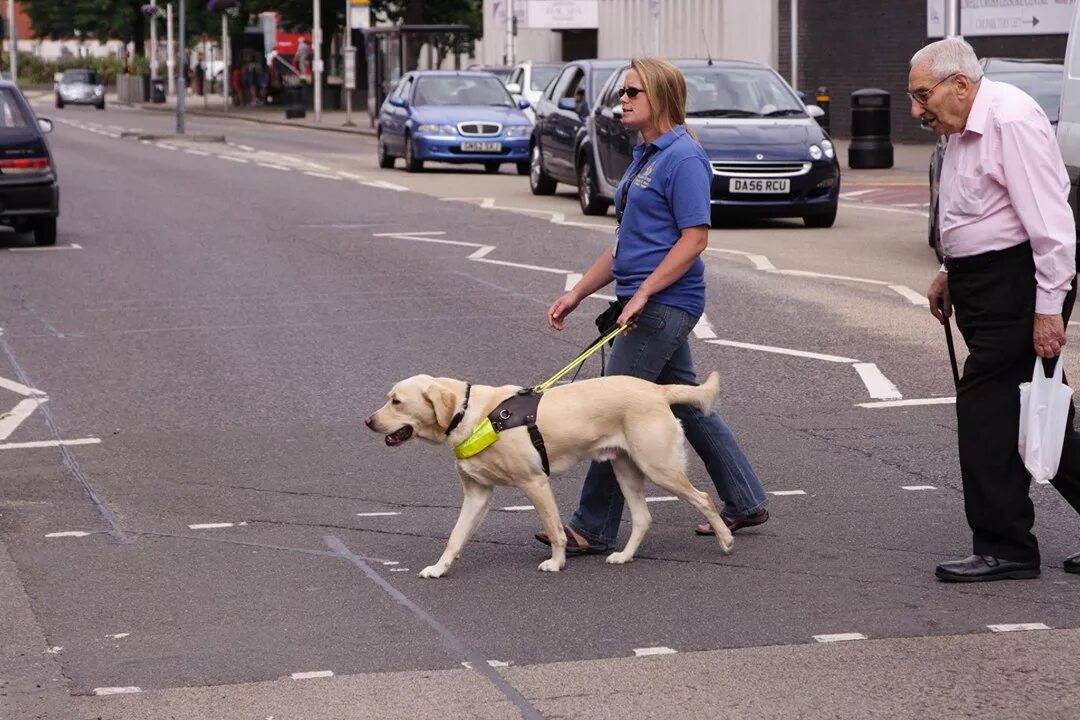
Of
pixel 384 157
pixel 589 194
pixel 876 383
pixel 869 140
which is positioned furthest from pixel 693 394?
pixel 384 157

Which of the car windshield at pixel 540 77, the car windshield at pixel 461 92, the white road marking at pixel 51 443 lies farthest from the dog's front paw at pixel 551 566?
the car windshield at pixel 540 77

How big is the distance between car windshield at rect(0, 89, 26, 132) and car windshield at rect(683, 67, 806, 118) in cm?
666

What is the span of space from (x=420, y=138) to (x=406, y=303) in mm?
16183

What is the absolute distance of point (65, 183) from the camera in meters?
28.0

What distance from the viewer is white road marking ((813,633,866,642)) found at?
5477 millimetres

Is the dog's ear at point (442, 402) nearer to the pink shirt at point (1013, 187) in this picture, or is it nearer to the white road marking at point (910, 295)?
the pink shirt at point (1013, 187)

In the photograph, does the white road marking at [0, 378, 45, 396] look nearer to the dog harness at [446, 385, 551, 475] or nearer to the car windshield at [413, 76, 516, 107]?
the dog harness at [446, 385, 551, 475]

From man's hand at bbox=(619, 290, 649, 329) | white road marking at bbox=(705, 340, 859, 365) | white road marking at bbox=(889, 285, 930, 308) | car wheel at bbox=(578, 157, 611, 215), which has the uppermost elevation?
man's hand at bbox=(619, 290, 649, 329)

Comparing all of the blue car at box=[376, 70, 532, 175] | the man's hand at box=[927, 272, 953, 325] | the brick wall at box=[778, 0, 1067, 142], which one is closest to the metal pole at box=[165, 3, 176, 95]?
the brick wall at box=[778, 0, 1067, 142]

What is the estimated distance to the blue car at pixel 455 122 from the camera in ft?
97.1

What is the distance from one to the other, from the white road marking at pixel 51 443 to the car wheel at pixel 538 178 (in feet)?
52.8

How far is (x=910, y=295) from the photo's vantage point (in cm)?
1400

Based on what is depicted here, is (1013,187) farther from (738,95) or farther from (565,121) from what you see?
(565,121)

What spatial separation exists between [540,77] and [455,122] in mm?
8196
